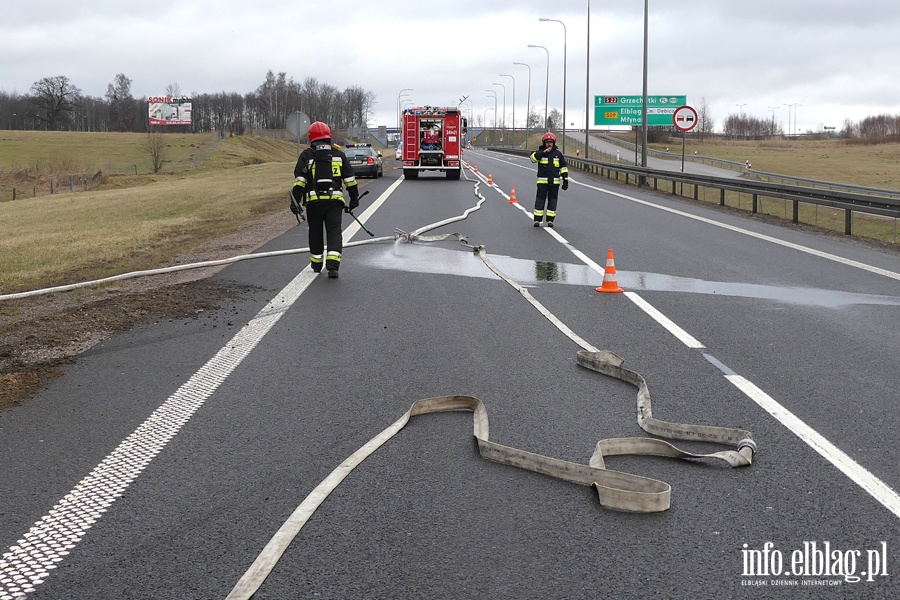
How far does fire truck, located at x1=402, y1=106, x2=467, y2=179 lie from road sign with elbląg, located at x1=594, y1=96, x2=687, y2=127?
1928 cm

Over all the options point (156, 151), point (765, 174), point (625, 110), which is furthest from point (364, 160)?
point (156, 151)

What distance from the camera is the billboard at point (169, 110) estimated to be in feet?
406

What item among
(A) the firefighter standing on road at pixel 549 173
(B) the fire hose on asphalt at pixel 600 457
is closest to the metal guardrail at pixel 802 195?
(A) the firefighter standing on road at pixel 549 173

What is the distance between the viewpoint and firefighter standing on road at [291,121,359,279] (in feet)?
38.6

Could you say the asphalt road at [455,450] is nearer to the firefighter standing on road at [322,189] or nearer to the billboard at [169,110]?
the firefighter standing on road at [322,189]

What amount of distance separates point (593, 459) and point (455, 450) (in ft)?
2.54

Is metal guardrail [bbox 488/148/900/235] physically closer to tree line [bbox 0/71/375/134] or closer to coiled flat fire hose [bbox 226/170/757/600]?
coiled flat fire hose [bbox 226/170/757/600]

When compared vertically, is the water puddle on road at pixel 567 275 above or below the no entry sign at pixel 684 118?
below

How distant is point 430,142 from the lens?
131ft

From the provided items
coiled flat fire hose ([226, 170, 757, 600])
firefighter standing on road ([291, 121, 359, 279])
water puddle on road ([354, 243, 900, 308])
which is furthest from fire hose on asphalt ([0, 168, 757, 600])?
firefighter standing on road ([291, 121, 359, 279])

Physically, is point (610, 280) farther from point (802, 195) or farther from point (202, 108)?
point (202, 108)

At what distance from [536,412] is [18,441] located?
9.73 ft

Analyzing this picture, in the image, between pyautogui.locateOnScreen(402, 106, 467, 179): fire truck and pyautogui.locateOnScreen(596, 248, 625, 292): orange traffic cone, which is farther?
pyautogui.locateOnScreen(402, 106, 467, 179): fire truck

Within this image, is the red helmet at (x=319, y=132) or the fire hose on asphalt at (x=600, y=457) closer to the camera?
the fire hose on asphalt at (x=600, y=457)
